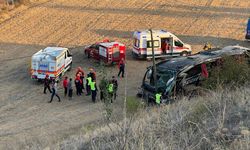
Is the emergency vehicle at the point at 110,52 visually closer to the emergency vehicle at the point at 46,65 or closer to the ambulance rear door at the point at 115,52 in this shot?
the ambulance rear door at the point at 115,52

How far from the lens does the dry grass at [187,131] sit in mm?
7914

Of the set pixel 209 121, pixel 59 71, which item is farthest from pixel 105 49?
pixel 209 121

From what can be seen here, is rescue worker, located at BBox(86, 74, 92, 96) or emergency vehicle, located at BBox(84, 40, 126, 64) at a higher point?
emergency vehicle, located at BBox(84, 40, 126, 64)

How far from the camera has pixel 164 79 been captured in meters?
19.6

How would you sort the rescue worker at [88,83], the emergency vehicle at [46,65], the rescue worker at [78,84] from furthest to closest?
the emergency vehicle at [46,65] < the rescue worker at [78,84] < the rescue worker at [88,83]

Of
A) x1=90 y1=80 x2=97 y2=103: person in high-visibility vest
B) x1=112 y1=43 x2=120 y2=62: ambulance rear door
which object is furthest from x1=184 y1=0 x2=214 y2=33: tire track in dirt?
x1=90 y1=80 x2=97 y2=103: person in high-visibility vest

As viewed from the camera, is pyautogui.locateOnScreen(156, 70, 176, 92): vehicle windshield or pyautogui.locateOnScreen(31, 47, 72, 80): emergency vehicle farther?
pyautogui.locateOnScreen(31, 47, 72, 80): emergency vehicle

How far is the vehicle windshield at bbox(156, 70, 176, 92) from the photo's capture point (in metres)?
19.3

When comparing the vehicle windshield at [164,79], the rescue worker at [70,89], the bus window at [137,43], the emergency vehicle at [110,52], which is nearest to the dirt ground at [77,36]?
the rescue worker at [70,89]

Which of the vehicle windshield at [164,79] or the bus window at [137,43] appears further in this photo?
the bus window at [137,43]

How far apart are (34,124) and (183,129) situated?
428 inches

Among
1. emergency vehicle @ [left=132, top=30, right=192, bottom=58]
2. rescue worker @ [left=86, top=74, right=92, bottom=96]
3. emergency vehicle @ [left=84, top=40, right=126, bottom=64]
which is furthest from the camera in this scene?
emergency vehicle @ [left=132, top=30, right=192, bottom=58]

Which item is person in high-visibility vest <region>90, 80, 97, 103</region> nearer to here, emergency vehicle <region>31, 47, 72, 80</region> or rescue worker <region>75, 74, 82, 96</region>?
rescue worker <region>75, 74, 82, 96</region>

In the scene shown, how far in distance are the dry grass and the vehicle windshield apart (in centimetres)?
815
